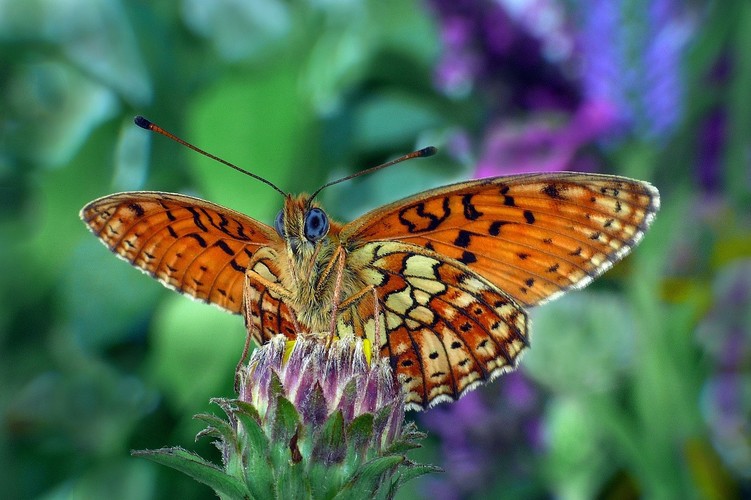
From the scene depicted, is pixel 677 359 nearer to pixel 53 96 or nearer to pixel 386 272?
pixel 386 272

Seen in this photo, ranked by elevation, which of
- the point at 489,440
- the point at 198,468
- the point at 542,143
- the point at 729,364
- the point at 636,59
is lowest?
the point at 198,468

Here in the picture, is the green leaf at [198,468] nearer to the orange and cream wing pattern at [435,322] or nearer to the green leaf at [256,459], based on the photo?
the green leaf at [256,459]

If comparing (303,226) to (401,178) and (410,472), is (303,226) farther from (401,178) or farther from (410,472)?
(401,178)

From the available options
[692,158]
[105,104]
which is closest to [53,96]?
[105,104]

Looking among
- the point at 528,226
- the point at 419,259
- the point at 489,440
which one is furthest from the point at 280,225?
the point at 489,440

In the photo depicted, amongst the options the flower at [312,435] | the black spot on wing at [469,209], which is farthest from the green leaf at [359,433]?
the black spot on wing at [469,209]

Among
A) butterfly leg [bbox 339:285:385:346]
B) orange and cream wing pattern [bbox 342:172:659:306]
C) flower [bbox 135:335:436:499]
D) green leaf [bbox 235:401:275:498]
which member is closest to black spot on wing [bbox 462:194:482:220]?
orange and cream wing pattern [bbox 342:172:659:306]

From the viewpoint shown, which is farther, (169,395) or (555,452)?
(169,395)
